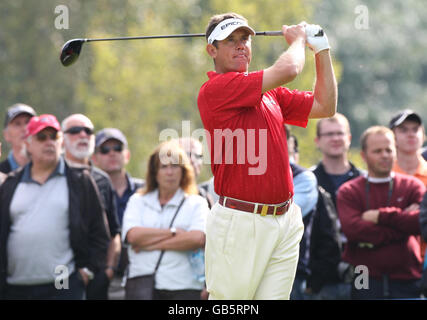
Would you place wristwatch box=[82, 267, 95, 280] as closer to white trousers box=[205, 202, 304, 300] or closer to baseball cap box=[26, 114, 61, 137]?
baseball cap box=[26, 114, 61, 137]

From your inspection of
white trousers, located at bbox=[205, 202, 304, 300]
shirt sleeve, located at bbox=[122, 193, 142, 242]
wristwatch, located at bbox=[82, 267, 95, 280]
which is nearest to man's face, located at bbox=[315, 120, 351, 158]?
shirt sleeve, located at bbox=[122, 193, 142, 242]

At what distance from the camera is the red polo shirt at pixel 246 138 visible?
507cm

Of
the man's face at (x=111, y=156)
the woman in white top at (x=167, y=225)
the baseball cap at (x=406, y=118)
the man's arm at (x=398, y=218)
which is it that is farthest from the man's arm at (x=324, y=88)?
the man's face at (x=111, y=156)

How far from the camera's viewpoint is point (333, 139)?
823 centimetres

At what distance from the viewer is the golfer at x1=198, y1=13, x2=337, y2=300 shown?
201 inches

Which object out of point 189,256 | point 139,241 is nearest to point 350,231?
point 189,256

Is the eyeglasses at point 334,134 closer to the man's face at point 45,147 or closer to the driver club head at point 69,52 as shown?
the man's face at point 45,147

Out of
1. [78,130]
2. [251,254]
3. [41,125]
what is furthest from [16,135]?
[251,254]

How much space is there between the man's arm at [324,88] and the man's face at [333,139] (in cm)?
276

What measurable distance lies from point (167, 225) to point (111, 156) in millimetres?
1713

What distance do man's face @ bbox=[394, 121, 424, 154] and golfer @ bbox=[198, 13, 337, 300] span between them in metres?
3.03

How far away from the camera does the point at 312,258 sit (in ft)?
25.1

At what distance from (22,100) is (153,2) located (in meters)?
8.15

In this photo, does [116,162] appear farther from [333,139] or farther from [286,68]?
[286,68]
